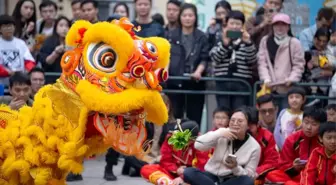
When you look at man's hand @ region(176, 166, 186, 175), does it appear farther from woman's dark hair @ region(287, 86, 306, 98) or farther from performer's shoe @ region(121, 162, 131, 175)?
woman's dark hair @ region(287, 86, 306, 98)

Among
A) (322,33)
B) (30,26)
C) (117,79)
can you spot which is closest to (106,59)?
(117,79)

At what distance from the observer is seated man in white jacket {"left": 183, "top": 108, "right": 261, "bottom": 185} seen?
281 inches

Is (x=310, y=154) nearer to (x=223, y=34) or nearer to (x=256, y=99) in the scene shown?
(x=256, y=99)

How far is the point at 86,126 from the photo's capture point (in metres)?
5.23

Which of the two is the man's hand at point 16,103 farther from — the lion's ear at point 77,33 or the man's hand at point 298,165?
the man's hand at point 298,165

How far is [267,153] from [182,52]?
1.93m

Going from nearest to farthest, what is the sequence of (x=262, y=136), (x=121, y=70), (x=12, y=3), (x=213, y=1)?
(x=121, y=70) < (x=262, y=136) < (x=213, y=1) < (x=12, y=3)

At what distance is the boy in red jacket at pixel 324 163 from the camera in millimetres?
6844

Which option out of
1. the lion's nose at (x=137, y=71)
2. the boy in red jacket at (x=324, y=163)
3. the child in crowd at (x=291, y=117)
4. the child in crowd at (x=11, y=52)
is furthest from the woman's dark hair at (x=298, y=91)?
the lion's nose at (x=137, y=71)

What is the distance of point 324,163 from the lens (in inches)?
271

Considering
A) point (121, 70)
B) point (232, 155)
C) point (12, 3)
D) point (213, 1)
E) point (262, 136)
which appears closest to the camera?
point (121, 70)

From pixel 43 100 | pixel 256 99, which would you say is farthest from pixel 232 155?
pixel 43 100

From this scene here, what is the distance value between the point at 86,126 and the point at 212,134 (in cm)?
213

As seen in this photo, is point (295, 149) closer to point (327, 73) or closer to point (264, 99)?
point (264, 99)
